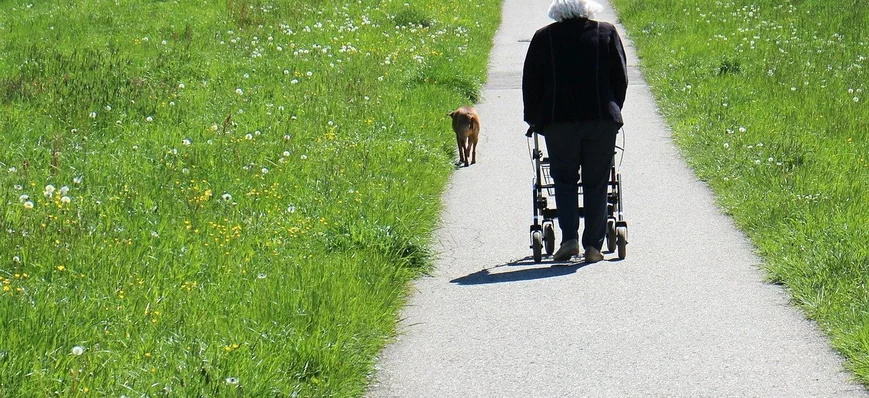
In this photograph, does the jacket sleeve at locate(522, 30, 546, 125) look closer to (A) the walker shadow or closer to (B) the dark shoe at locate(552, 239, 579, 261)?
(B) the dark shoe at locate(552, 239, 579, 261)

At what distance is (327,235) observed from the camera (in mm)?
8016

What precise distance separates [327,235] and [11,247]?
2.00 meters

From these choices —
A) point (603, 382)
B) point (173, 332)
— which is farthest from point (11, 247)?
point (603, 382)

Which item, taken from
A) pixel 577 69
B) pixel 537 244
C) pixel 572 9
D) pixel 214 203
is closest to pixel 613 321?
pixel 537 244

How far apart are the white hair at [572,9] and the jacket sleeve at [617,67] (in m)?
0.20

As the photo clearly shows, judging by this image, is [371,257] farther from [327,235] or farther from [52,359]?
[52,359]

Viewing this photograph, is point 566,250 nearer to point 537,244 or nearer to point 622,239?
point 537,244

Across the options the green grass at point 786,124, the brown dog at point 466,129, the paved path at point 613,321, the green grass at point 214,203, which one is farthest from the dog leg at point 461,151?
the green grass at point 786,124

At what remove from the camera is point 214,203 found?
8812 millimetres

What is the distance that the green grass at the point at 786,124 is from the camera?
708 cm

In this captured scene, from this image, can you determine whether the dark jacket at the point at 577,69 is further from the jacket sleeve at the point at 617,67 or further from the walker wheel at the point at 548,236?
the walker wheel at the point at 548,236

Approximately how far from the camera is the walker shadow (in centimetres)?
752

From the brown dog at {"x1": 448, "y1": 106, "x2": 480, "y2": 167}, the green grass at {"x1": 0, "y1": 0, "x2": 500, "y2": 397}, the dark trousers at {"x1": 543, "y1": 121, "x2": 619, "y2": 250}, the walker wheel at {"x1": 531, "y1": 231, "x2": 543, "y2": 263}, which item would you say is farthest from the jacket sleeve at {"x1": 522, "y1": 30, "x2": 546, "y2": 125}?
the brown dog at {"x1": 448, "y1": 106, "x2": 480, "y2": 167}

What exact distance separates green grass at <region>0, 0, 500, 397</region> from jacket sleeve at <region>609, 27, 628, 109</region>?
1.64 meters
